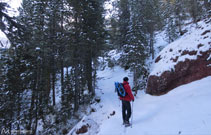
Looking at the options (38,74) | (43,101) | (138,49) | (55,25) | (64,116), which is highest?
(55,25)

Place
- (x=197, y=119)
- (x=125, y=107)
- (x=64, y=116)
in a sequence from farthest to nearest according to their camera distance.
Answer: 1. (x=64, y=116)
2. (x=125, y=107)
3. (x=197, y=119)

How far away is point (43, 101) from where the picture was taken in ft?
32.7

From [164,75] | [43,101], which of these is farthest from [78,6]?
[164,75]

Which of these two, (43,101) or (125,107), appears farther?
(43,101)

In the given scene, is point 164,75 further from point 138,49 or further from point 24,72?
point 24,72

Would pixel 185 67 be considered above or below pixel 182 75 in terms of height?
above

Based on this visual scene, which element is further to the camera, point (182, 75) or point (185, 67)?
point (185, 67)

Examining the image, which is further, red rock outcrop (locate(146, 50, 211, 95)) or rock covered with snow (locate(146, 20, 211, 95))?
rock covered with snow (locate(146, 20, 211, 95))

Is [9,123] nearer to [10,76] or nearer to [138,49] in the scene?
[10,76]

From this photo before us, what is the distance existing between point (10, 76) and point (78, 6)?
8449mm

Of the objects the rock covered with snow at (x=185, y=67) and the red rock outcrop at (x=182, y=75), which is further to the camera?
the rock covered with snow at (x=185, y=67)

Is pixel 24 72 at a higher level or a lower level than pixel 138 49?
lower

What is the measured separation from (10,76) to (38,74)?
1.75m

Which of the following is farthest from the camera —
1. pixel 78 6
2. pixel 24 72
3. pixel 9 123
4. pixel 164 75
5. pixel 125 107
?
pixel 78 6
